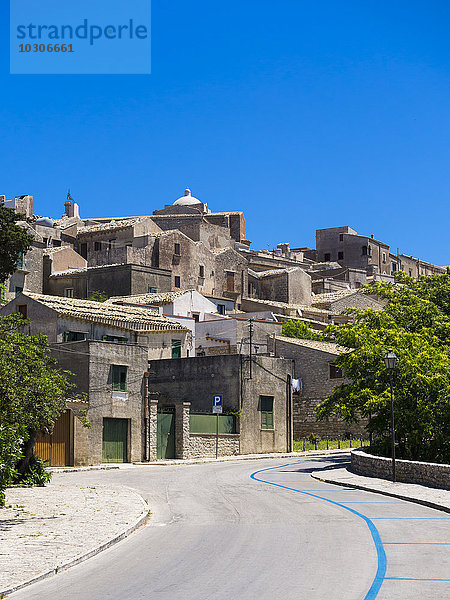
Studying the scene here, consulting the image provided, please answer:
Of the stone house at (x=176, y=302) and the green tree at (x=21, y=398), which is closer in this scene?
the green tree at (x=21, y=398)

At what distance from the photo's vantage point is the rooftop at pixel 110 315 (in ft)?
143

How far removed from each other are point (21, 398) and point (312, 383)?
40731 millimetres

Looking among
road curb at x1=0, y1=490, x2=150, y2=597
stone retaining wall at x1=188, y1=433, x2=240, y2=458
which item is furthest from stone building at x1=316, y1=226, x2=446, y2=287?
road curb at x1=0, y1=490, x2=150, y2=597

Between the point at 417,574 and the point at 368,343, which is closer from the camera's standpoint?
the point at 417,574

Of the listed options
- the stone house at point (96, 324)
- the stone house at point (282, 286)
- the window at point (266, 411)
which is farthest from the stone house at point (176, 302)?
the stone house at point (282, 286)

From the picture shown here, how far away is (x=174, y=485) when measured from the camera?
82.0 feet

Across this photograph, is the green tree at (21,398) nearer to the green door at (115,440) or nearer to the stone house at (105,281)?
the green door at (115,440)

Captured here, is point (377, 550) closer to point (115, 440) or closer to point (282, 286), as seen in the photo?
point (115, 440)

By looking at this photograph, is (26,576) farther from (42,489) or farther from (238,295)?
(238,295)

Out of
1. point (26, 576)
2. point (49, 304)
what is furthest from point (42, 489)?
point (49, 304)

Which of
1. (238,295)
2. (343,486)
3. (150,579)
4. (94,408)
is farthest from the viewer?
(238,295)

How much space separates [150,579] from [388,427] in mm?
22396

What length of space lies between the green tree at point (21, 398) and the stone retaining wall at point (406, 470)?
35.7 ft

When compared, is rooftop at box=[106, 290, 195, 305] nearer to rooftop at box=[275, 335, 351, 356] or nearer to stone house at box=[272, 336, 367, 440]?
rooftop at box=[275, 335, 351, 356]
